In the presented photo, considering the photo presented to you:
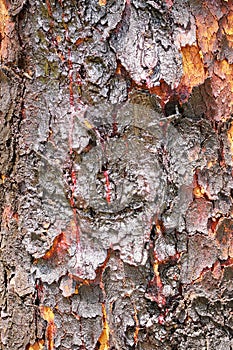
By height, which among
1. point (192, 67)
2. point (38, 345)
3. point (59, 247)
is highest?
point (192, 67)

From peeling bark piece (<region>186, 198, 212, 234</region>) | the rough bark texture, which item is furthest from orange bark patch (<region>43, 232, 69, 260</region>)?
peeling bark piece (<region>186, 198, 212, 234</region>)

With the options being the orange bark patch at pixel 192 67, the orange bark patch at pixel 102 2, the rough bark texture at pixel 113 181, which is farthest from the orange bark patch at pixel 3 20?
the orange bark patch at pixel 192 67

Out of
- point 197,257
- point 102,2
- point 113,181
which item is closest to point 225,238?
point 197,257

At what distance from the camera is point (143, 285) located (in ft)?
3.19

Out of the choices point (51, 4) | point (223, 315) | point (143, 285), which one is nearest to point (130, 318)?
point (143, 285)

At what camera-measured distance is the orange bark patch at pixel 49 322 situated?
991 mm

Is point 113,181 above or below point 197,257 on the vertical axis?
above

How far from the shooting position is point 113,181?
98cm

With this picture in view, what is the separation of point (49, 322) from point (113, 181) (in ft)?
0.94

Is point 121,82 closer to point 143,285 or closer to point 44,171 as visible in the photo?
point 44,171

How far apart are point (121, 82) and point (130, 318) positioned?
0.43 metres

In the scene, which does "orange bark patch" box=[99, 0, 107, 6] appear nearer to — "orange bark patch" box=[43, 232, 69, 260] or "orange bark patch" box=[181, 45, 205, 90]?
"orange bark patch" box=[181, 45, 205, 90]

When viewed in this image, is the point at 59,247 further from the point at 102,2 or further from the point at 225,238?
the point at 102,2

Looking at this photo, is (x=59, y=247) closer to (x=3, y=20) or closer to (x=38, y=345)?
(x=38, y=345)
